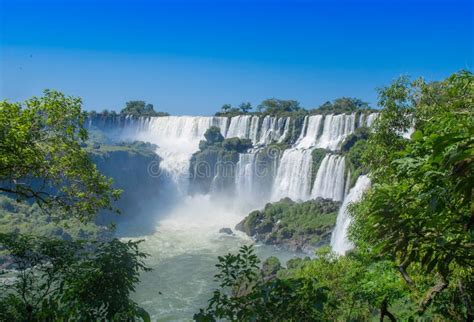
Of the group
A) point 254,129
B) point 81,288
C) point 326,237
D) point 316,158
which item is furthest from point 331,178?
point 81,288

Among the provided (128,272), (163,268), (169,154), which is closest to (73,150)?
(128,272)

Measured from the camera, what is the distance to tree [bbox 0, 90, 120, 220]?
352 inches

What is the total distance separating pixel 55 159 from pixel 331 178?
2974 centimetres

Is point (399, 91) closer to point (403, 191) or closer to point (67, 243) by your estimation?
point (403, 191)

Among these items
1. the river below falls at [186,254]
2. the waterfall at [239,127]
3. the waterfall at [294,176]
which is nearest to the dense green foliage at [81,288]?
A: the river below falls at [186,254]

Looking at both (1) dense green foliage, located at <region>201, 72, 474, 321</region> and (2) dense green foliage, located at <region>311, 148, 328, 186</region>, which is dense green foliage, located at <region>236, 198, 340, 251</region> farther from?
(1) dense green foliage, located at <region>201, 72, 474, 321</region>

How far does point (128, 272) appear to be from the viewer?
5766 mm

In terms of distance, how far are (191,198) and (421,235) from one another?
2040 inches

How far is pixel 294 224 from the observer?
117ft

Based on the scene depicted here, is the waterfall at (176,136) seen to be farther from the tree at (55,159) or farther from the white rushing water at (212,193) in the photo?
the tree at (55,159)

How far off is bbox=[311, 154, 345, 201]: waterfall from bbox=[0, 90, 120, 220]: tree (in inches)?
1079

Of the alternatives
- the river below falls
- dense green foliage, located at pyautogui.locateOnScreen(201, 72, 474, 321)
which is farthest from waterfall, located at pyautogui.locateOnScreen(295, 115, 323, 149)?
dense green foliage, located at pyautogui.locateOnScreen(201, 72, 474, 321)

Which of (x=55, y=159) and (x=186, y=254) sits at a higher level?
(x=55, y=159)

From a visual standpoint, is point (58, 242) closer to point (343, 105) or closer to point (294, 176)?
point (294, 176)
